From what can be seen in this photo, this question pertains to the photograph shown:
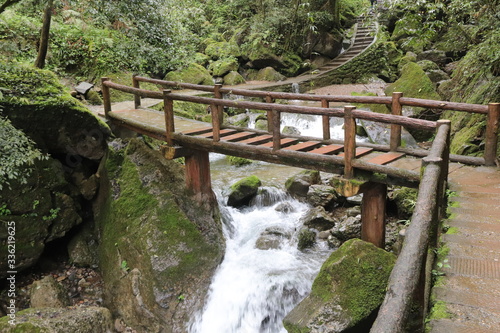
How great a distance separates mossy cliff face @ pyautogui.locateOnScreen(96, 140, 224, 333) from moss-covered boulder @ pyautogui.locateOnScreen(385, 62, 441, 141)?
6961 millimetres

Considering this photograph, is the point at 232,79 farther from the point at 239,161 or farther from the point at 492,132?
the point at 492,132

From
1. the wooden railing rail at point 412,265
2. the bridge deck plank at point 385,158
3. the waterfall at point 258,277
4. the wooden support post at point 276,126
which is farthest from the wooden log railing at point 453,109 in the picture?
the wooden railing rail at point 412,265

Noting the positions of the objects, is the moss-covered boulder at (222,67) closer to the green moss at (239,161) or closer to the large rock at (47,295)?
the green moss at (239,161)

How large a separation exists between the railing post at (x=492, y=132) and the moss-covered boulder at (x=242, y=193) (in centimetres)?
475

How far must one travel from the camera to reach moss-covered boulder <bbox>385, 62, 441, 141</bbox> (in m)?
11.2

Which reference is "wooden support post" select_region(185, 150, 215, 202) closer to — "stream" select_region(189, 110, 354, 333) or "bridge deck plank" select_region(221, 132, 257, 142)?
"bridge deck plank" select_region(221, 132, 257, 142)

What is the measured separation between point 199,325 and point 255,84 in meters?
13.5

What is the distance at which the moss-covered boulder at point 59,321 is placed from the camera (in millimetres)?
4730

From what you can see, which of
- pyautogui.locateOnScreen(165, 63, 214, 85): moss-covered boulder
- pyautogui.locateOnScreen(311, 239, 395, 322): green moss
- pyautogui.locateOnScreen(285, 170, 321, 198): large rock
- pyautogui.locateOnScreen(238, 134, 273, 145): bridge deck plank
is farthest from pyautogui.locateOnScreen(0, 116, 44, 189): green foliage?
pyautogui.locateOnScreen(165, 63, 214, 85): moss-covered boulder

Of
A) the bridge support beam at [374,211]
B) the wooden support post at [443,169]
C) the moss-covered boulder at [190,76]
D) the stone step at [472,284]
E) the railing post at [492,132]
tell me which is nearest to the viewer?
the stone step at [472,284]

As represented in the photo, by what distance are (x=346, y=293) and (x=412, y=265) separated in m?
2.58

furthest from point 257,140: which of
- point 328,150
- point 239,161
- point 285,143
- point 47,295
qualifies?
point 239,161

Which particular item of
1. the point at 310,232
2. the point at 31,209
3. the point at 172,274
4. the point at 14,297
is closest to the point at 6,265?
the point at 14,297

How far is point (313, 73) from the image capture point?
1952 centimetres
